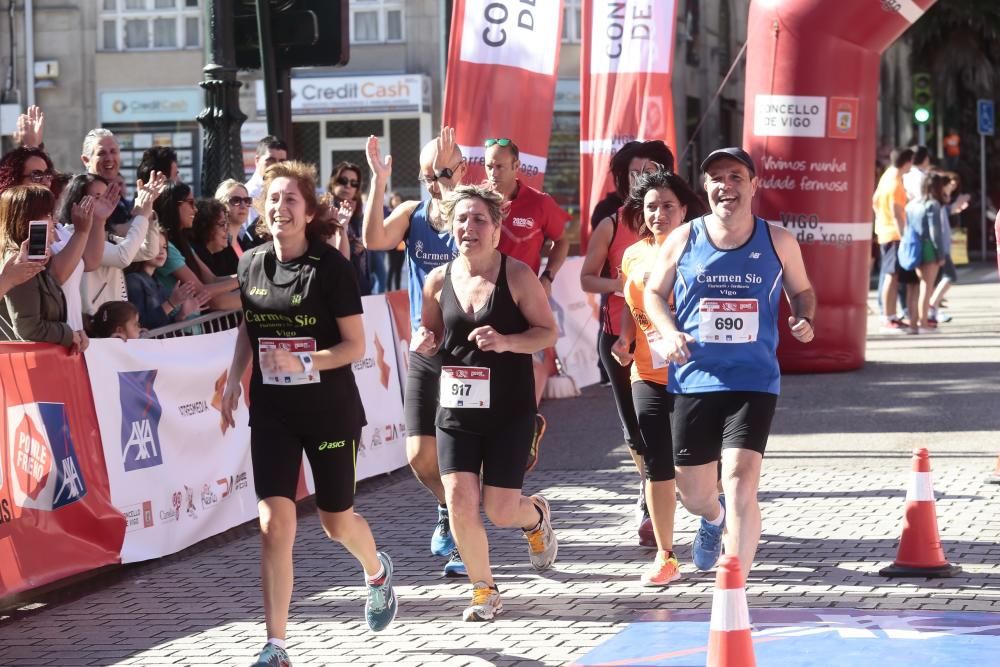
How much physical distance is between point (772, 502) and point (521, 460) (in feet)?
9.78

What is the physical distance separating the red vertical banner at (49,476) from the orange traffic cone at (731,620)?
343cm

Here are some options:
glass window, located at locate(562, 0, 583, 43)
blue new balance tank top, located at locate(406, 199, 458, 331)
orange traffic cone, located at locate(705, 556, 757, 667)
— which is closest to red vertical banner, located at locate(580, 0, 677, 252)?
blue new balance tank top, located at locate(406, 199, 458, 331)

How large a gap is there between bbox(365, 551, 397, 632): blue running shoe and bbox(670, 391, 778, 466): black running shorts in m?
1.30

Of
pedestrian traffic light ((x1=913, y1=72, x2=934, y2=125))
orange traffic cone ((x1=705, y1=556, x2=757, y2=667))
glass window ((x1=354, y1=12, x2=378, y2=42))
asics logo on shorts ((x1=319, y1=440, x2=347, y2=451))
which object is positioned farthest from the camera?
glass window ((x1=354, y1=12, x2=378, y2=42))

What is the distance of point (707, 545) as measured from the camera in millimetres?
7395

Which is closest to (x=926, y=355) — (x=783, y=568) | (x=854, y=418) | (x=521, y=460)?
(x=854, y=418)

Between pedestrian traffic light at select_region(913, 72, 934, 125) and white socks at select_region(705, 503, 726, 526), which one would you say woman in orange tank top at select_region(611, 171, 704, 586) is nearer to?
white socks at select_region(705, 503, 726, 526)

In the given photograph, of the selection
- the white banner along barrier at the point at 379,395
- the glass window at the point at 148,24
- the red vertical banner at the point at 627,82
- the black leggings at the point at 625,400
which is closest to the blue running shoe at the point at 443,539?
the black leggings at the point at 625,400

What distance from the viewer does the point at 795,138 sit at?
609 inches

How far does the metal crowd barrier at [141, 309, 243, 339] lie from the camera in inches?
366

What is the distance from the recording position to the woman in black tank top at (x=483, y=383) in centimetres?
667

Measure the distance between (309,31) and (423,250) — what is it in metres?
2.23

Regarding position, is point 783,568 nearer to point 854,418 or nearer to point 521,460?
point 521,460

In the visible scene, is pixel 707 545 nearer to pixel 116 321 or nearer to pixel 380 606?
pixel 380 606
